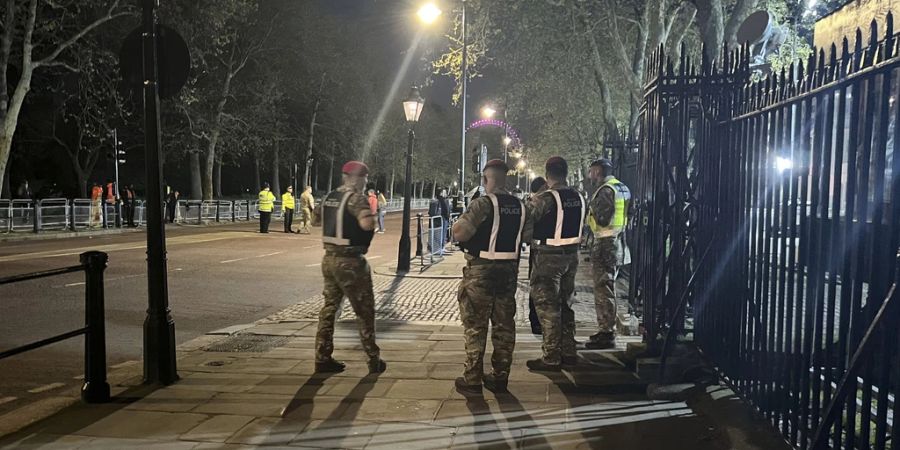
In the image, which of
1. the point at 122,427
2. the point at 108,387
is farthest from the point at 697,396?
the point at 108,387

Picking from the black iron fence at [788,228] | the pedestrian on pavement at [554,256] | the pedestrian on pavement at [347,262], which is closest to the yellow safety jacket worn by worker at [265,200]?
the pedestrian on pavement at [347,262]

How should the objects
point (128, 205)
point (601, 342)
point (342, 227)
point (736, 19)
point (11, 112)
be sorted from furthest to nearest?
point (128, 205), point (11, 112), point (736, 19), point (601, 342), point (342, 227)

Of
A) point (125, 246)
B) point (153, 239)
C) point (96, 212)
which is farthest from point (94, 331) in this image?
point (96, 212)

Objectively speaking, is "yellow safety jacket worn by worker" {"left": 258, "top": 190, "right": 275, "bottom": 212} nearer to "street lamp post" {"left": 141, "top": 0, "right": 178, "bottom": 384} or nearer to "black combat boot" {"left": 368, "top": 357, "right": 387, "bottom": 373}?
"street lamp post" {"left": 141, "top": 0, "right": 178, "bottom": 384}

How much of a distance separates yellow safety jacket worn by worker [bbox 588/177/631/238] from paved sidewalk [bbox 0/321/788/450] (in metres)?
1.29

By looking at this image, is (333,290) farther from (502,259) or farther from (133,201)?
(133,201)

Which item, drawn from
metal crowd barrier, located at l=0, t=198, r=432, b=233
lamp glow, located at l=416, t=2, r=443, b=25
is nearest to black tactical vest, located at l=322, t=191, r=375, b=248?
lamp glow, located at l=416, t=2, r=443, b=25

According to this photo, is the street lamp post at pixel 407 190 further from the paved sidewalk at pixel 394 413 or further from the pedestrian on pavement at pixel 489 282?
the pedestrian on pavement at pixel 489 282

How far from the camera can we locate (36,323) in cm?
837

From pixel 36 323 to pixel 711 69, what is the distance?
26.8 ft

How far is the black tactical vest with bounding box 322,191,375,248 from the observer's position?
5.74 meters

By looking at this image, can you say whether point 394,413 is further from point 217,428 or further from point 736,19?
point 736,19

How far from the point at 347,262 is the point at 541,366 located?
1.93 meters

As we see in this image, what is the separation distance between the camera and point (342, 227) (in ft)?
18.8
